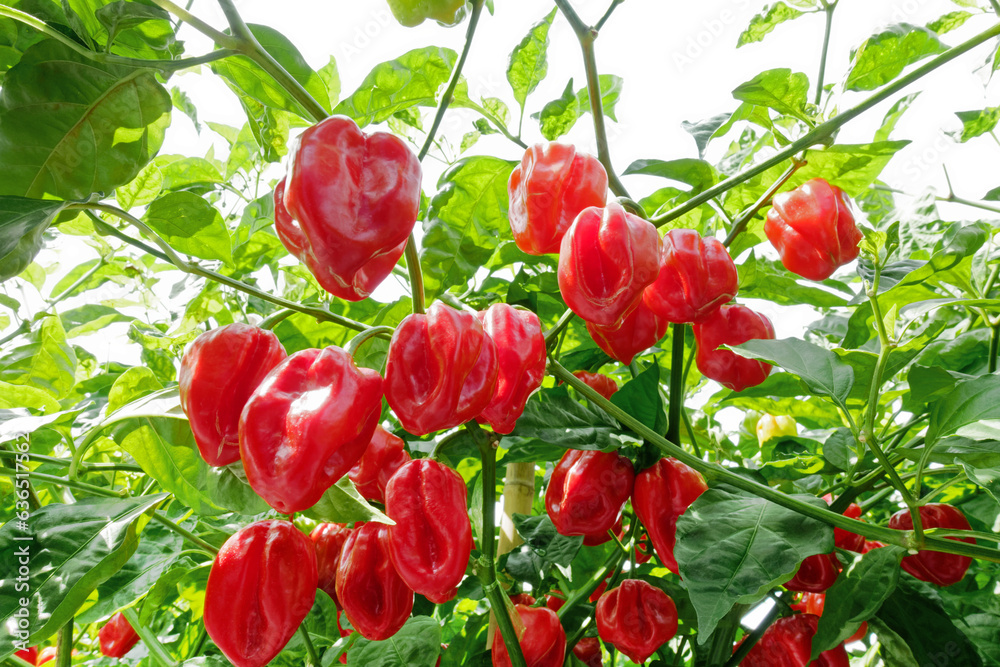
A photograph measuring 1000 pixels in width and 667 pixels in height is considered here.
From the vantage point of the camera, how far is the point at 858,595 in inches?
28.8

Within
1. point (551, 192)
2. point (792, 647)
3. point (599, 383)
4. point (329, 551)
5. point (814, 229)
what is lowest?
point (792, 647)

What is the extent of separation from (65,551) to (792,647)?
82 centimetres

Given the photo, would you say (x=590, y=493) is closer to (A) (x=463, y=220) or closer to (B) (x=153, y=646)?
(A) (x=463, y=220)

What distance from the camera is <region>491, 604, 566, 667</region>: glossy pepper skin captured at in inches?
33.5

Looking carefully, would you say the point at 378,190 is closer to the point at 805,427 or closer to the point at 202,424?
the point at 202,424

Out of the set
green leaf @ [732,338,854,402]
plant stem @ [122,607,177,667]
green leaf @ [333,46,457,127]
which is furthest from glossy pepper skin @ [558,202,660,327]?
plant stem @ [122,607,177,667]

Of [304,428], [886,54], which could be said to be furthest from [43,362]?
[886,54]

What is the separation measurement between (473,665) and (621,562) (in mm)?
266

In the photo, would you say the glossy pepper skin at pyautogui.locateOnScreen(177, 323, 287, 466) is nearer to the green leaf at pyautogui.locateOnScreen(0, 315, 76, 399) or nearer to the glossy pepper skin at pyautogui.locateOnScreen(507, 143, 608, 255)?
the glossy pepper skin at pyautogui.locateOnScreen(507, 143, 608, 255)

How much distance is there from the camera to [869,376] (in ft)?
2.96

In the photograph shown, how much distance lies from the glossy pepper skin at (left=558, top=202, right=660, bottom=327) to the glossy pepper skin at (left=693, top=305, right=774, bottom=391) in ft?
0.86

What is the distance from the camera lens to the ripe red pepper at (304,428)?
56 centimetres

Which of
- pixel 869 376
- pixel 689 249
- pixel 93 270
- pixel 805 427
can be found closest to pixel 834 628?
pixel 869 376

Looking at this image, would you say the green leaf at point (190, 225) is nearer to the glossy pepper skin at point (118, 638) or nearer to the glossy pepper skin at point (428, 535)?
the glossy pepper skin at point (428, 535)
